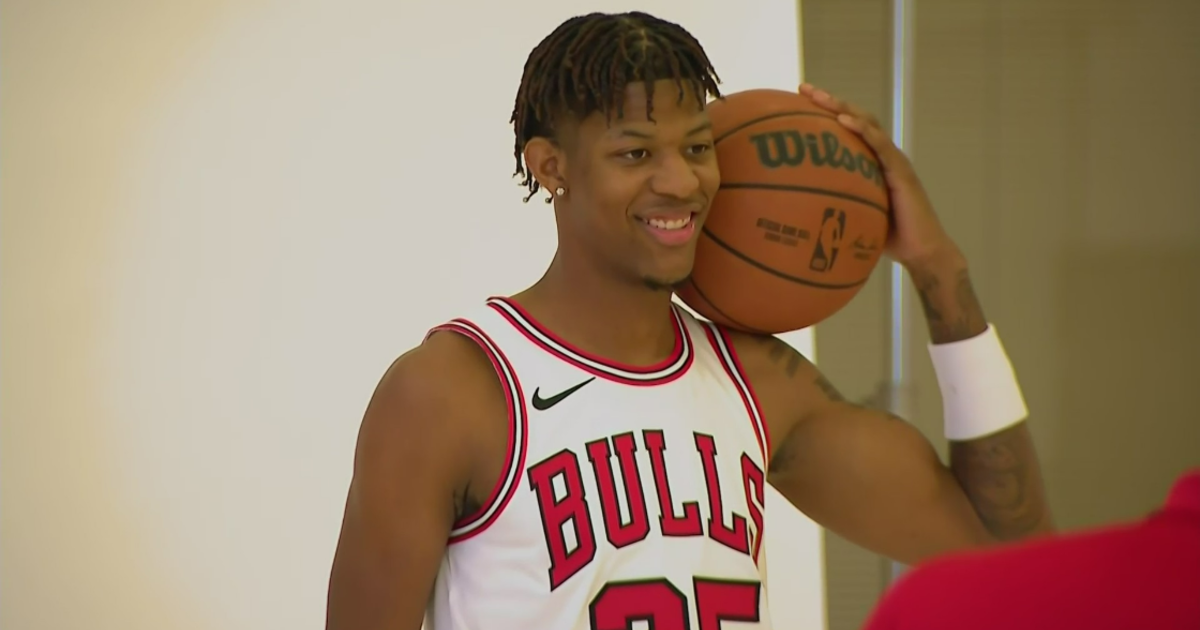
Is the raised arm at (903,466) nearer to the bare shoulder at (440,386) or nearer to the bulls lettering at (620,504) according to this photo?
the bulls lettering at (620,504)

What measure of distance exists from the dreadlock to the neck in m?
0.18

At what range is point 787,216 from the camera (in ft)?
5.39

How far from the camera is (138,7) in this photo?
2.64m

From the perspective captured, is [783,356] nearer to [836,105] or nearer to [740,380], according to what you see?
[740,380]

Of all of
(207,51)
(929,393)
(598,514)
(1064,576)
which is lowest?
(929,393)

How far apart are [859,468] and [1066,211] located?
93.3 inches

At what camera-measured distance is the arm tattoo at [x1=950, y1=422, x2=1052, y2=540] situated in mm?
1757

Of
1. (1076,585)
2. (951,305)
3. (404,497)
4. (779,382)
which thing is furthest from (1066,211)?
(1076,585)

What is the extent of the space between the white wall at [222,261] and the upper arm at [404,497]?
1148 millimetres

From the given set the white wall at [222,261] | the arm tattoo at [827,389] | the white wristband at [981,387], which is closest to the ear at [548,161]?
the arm tattoo at [827,389]

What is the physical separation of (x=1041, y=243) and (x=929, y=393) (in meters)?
0.52

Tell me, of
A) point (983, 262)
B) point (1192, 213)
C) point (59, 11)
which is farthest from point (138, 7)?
point (1192, 213)

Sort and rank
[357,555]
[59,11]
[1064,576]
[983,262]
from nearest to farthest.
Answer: [1064,576], [357,555], [59,11], [983,262]

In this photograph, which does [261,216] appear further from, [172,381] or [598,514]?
[598,514]
